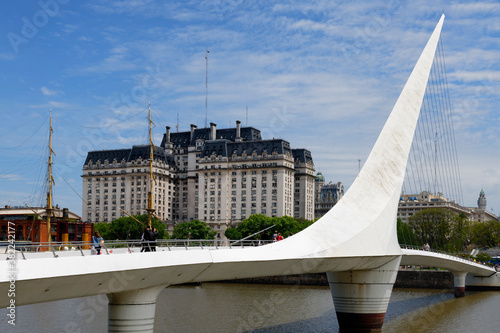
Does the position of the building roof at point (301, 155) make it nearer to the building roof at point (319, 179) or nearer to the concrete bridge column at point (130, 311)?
the building roof at point (319, 179)

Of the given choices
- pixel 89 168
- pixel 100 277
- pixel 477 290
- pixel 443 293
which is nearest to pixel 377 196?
Answer: pixel 100 277

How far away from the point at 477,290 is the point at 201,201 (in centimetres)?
6766

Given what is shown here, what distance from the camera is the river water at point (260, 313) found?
26234mm

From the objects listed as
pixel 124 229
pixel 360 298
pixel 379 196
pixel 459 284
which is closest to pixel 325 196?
pixel 124 229

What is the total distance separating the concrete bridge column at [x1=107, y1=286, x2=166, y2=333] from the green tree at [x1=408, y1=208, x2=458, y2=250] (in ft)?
193

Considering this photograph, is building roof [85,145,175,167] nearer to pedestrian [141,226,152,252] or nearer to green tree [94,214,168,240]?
green tree [94,214,168,240]

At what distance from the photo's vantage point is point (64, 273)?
13.3 metres

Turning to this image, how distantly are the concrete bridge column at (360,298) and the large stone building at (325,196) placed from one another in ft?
416

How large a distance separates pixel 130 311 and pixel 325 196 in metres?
151

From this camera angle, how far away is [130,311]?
55.8ft

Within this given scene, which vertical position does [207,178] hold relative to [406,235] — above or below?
above

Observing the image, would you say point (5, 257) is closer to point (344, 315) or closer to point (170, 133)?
point (344, 315)

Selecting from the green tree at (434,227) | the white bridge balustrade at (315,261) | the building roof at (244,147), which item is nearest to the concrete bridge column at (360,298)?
the white bridge balustrade at (315,261)

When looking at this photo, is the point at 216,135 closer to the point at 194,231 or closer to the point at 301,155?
the point at 301,155
